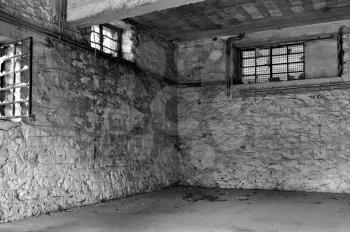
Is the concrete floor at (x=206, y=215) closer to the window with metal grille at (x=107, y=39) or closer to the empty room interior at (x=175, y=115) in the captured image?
the empty room interior at (x=175, y=115)

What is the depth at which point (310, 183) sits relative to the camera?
21.4ft

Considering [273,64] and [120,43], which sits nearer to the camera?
[120,43]

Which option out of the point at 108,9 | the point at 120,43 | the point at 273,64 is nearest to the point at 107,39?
the point at 120,43

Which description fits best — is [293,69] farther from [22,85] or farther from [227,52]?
[22,85]

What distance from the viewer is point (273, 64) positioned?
7.14m

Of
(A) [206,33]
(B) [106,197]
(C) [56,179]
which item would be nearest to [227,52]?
(A) [206,33]

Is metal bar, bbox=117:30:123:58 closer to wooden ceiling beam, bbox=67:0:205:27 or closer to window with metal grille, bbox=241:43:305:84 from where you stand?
wooden ceiling beam, bbox=67:0:205:27

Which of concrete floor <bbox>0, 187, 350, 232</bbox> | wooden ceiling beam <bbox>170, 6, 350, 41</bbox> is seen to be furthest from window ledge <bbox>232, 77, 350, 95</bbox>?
concrete floor <bbox>0, 187, 350, 232</bbox>

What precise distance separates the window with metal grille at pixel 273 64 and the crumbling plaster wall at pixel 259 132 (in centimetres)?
31

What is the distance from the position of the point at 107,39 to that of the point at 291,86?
3.33 meters

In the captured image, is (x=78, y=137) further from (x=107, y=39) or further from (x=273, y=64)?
(x=273, y=64)

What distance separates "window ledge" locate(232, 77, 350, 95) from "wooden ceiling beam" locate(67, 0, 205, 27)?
10.6 feet

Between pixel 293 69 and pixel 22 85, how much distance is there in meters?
4.84

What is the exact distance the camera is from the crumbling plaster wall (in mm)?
6438
